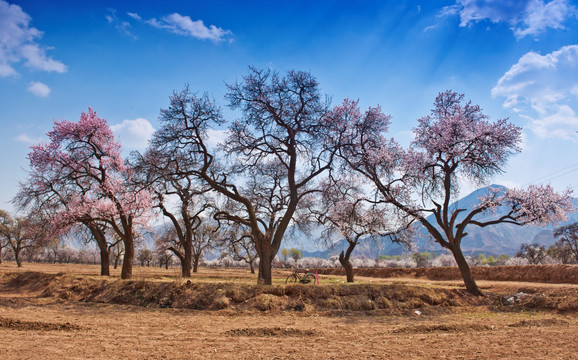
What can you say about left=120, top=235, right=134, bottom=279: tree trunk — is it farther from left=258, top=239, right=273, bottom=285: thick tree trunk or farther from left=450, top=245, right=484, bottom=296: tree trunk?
left=450, top=245, right=484, bottom=296: tree trunk

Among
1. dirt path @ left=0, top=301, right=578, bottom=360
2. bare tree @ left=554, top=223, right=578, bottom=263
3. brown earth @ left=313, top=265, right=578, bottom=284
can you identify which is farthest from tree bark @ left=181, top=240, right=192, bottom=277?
bare tree @ left=554, top=223, right=578, bottom=263

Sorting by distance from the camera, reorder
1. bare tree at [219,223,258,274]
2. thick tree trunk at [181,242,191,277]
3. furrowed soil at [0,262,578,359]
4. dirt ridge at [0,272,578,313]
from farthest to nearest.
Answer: bare tree at [219,223,258,274]
thick tree trunk at [181,242,191,277]
dirt ridge at [0,272,578,313]
furrowed soil at [0,262,578,359]

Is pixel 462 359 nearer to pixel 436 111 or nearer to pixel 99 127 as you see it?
pixel 436 111

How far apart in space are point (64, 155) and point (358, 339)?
21270 millimetres

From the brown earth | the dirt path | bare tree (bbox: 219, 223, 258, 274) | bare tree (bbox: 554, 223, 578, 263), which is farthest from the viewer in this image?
bare tree (bbox: 554, 223, 578, 263)

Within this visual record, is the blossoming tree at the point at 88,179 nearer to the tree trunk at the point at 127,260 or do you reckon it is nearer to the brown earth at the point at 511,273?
the tree trunk at the point at 127,260

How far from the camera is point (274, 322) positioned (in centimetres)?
1043

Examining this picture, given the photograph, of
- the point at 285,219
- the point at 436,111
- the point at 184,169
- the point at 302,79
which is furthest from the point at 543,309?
the point at 184,169

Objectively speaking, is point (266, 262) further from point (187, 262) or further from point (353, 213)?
point (187, 262)

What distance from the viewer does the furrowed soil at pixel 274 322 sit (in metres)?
6.80

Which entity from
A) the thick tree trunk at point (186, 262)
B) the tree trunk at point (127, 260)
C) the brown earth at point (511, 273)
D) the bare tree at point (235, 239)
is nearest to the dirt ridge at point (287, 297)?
the tree trunk at point (127, 260)

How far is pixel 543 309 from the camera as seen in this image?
13.7 meters

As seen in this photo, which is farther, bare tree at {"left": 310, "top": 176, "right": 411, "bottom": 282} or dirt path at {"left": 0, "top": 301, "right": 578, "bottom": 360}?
bare tree at {"left": 310, "top": 176, "right": 411, "bottom": 282}

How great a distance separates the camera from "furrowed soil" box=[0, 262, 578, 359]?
6.80 metres
